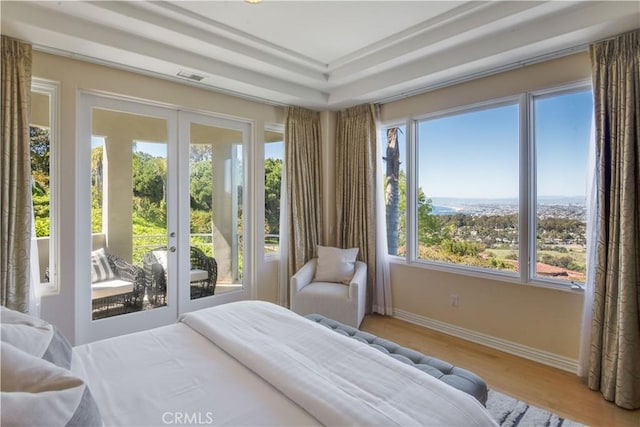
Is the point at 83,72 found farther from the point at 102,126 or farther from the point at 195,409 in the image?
the point at 195,409

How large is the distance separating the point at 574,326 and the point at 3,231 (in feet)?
14.2

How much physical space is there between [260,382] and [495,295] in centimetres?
257

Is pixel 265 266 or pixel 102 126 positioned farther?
pixel 265 266

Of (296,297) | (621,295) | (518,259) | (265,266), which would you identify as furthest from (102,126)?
(621,295)

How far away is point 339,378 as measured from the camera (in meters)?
1.32

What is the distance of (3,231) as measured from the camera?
229 centimetres

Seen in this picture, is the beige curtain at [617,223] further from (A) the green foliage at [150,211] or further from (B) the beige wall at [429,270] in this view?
(A) the green foliage at [150,211]

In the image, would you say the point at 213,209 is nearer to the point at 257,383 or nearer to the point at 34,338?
the point at 34,338

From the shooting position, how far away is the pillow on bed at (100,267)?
293 centimetres

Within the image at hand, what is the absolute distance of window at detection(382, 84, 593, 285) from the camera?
2.73 m

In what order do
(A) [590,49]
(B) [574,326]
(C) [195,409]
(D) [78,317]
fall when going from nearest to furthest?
(C) [195,409] → (A) [590,49] → (B) [574,326] → (D) [78,317]

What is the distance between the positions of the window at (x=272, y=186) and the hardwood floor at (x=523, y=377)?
148cm

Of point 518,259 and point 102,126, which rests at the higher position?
point 102,126

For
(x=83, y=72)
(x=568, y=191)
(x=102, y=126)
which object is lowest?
(x=568, y=191)
